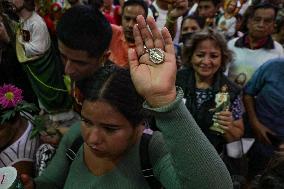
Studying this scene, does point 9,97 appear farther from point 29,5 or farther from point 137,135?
point 29,5

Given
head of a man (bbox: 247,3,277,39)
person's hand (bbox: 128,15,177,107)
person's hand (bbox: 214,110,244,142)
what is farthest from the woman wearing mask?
head of a man (bbox: 247,3,277,39)

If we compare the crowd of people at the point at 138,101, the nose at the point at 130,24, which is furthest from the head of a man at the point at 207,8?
the nose at the point at 130,24

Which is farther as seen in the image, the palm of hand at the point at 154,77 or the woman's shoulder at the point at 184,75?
the woman's shoulder at the point at 184,75

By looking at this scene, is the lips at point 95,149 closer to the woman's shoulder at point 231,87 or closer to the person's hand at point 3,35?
the woman's shoulder at point 231,87

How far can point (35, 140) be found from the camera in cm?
213

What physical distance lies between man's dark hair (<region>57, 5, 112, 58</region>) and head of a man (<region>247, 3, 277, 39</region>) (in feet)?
5.78

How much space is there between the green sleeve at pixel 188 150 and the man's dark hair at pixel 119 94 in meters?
0.31

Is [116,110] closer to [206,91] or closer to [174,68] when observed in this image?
[174,68]

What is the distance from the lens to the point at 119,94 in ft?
4.40

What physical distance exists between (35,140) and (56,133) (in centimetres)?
14

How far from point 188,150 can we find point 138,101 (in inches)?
16.3

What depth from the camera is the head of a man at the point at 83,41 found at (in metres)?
2.16

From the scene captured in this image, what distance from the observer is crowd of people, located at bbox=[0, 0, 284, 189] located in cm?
106

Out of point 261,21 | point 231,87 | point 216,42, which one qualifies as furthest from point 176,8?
point 231,87
